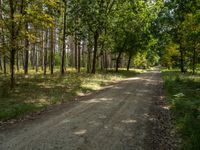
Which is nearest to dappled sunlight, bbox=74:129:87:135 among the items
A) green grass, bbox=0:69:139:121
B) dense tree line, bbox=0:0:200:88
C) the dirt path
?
the dirt path

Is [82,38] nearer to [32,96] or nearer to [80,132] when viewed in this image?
[32,96]

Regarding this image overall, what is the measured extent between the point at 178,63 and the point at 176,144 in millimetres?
39811

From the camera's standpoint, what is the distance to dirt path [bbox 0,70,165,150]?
6.69 meters

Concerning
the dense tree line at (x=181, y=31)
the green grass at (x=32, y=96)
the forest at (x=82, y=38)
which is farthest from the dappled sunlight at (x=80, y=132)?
the dense tree line at (x=181, y=31)

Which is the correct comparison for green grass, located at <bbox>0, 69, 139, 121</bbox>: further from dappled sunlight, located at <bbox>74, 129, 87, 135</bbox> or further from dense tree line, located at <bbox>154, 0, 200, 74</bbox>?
dense tree line, located at <bbox>154, 0, 200, 74</bbox>

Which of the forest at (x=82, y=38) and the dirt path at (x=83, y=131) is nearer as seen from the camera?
the dirt path at (x=83, y=131)

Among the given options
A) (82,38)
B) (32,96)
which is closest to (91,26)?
(82,38)

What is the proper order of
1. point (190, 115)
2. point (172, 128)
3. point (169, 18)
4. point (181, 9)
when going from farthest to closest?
point (169, 18)
point (181, 9)
point (190, 115)
point (172, 128)

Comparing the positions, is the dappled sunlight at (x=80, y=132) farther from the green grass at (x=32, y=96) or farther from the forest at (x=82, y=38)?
the green grass at (x=32, y=96)

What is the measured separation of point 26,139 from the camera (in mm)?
7066

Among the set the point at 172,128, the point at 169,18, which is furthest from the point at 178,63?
the point at 172,128

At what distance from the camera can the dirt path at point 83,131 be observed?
6.69 meters

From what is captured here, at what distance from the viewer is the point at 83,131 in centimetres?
789

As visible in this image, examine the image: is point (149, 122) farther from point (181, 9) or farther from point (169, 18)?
point (169, 18)
